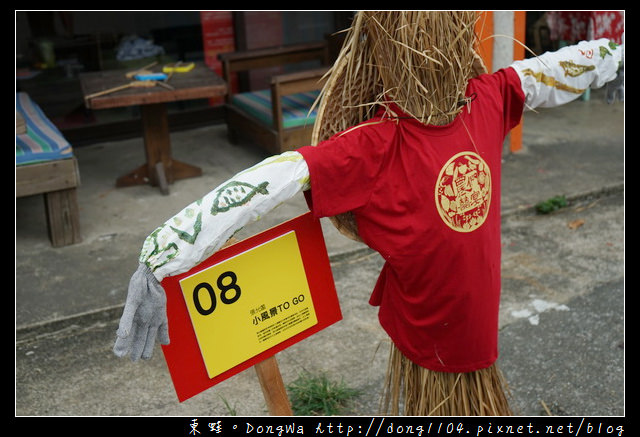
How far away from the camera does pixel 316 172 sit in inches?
89.0

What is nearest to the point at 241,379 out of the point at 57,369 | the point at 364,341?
the point at 364,341

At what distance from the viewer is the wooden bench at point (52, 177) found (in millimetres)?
4668

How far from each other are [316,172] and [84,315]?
2.27 m

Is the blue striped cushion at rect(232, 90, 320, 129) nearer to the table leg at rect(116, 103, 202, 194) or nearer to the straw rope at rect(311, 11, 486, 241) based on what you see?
the table leg at rect(116, 103, 202, 194)

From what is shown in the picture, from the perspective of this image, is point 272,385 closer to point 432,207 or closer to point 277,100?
point 432,207

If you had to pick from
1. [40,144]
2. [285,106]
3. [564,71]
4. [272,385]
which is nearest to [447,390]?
[272,385]

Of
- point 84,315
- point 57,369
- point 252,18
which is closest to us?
point 57,369

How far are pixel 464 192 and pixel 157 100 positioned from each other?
3405 mm

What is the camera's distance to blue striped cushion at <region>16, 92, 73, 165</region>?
15.4 ft

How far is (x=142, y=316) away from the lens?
2.11m

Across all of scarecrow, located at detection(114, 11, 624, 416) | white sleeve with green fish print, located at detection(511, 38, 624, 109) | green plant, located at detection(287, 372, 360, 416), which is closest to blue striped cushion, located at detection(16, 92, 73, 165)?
green plant, located at detection(287, 372, 360, 416)

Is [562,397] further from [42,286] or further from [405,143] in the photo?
[42,286]

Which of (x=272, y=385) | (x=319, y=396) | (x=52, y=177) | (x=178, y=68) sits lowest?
(x=319, y=396)

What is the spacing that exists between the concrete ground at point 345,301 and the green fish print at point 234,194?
146cm
